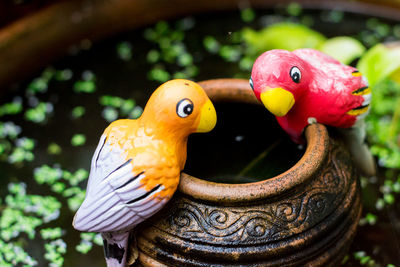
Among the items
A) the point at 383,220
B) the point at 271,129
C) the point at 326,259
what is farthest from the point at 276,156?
the point at 383,220

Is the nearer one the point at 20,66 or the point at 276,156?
the point at 276,156

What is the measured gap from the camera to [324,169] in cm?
118

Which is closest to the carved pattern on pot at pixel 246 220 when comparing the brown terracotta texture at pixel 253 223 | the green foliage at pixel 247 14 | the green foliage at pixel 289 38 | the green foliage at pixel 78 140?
the brown terracotta texture at pixel 253 223

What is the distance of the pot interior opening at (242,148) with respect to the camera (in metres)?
1.42

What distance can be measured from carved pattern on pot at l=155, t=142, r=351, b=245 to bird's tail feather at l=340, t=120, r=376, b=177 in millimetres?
314

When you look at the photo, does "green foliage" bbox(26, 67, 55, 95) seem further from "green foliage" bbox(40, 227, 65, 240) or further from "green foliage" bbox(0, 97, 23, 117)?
"green foliage" bbox(40, 227, 65, 240)

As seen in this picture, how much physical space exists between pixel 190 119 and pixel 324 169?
0.36 metres

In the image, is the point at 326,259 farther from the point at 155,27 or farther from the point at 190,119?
the point at 155,27

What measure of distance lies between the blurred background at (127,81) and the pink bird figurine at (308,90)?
0.18 m

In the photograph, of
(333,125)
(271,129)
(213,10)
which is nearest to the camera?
(333,125)

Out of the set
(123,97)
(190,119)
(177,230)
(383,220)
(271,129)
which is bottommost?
(383,220)

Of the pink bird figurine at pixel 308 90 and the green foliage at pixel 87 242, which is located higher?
the pink bird figurine at pixel 308 90

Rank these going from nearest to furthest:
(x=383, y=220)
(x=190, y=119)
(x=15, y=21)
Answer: (x=190, y=119) < (x=383, y=220) < (x=15, y=21)

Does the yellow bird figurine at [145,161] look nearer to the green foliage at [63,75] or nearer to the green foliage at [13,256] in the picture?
the green foliage at [13,256]
